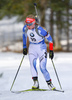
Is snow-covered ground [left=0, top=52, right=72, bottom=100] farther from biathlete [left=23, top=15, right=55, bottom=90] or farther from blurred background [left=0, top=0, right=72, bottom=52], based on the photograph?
blurred background [left=0, top=0, right=72, bottom=52]

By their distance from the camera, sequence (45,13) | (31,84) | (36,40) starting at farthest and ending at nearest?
(45,13), (31,84), (36,40)

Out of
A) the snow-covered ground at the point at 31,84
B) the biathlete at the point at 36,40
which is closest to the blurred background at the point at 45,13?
the snow-covered ground at the point at 31,84

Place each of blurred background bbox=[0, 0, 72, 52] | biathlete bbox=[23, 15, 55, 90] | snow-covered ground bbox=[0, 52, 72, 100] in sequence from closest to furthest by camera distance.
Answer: snow-covered ground bbox=[0, 52, 72, 100]
biathlete bbox=[23, 15, 55, 90]
blurred background bbox=[0, 0, 72, 52]

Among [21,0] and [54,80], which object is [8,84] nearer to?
[54,80]

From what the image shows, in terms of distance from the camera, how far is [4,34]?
25281mm

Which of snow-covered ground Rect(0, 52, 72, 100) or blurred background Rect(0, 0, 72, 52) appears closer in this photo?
snow-covered ground Rect(0, 52, 72, 100)

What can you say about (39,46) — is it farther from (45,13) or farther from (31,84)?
(45,13)

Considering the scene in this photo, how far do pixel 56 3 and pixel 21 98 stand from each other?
12278 mm

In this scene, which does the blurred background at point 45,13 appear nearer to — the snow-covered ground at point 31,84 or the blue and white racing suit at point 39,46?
the snow-covered ground at point 31,84

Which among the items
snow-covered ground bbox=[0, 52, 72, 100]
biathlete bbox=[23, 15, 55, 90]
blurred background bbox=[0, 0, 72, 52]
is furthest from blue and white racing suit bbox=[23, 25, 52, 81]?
blurred background bbox=[0, 0, 72, 52]

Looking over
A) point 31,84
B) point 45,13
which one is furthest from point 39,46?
point 45,13

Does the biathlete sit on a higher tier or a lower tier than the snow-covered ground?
higher

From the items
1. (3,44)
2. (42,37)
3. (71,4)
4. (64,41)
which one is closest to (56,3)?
(71,4)

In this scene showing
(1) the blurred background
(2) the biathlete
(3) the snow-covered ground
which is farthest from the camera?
(1) the blurred background
